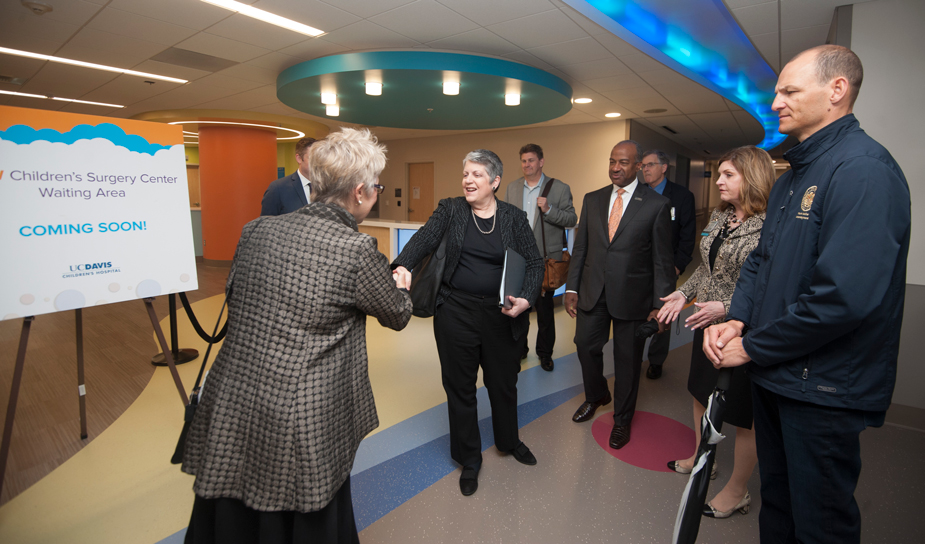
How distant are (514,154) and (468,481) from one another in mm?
8958

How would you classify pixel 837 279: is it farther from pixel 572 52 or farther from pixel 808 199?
pixel 572 52

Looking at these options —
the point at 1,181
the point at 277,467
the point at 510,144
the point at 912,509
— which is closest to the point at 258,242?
the point at 277,467

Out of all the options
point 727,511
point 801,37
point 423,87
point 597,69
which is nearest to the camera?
point 727,511

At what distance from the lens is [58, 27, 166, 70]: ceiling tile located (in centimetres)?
471

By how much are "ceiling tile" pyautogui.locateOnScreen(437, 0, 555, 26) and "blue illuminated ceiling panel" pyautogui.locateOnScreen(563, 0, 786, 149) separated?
0.29 m

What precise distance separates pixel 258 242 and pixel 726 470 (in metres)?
2.56

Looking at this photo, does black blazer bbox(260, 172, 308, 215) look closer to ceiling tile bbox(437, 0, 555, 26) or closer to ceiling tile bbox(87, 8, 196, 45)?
ceiling tile bbox(437, 0, 555, 26)

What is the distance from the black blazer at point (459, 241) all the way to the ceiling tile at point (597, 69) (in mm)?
3797

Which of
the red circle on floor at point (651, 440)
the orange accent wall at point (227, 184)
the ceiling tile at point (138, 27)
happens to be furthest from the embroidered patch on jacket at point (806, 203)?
the orange accent wall at point (227, 184)

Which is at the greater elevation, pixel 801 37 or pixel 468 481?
pixel 801 37

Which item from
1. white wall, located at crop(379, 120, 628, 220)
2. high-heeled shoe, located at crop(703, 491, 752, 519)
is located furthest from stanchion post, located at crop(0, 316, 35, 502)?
white wall, located at crop(379, 120, 628, 220)

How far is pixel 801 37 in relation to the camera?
4406 mm

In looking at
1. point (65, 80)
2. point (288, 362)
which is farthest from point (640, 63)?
point (65, 80)

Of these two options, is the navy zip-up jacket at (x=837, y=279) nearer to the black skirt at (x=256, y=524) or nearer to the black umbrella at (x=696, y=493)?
the black umbrella at (x=696, y=493)
